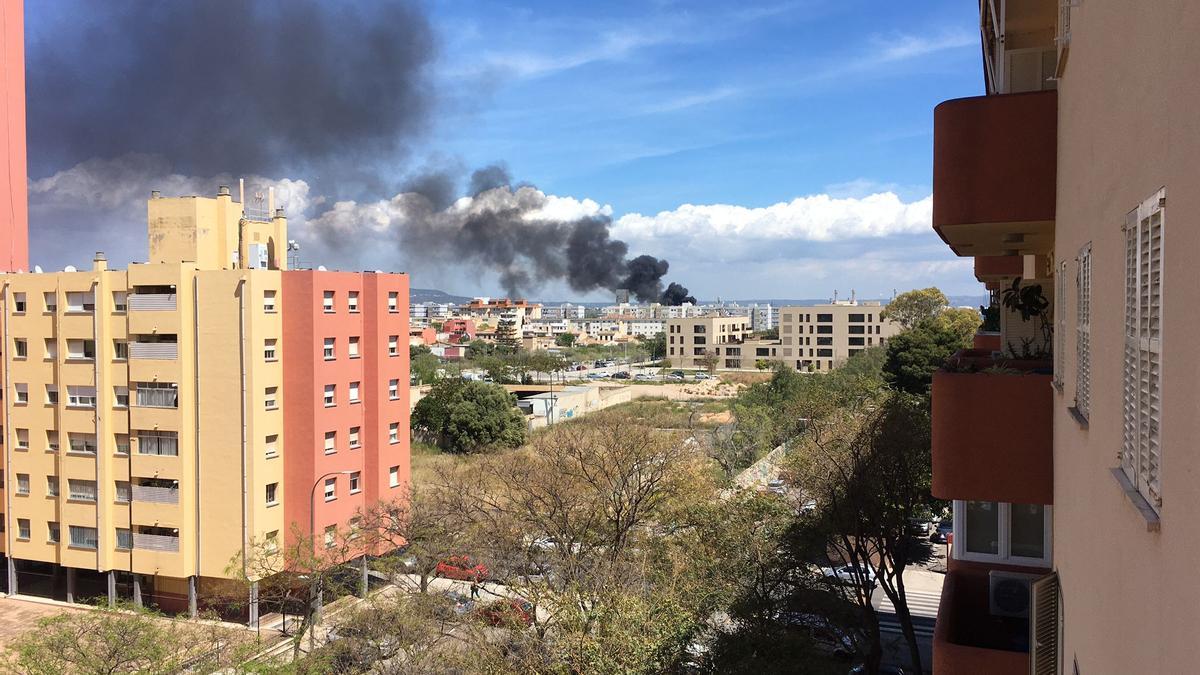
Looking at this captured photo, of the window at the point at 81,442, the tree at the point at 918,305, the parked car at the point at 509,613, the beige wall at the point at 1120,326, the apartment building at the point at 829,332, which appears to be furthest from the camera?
the apartment building at the point at 829,332

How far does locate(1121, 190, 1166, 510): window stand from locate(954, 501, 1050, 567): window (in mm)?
6004

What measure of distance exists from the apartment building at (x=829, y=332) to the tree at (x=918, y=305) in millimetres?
A: 9715

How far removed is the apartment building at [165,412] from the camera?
1047 inches

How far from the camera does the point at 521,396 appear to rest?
3081 inches

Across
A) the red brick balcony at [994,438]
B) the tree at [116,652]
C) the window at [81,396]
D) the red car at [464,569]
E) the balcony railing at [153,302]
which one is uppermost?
the balcony railing at [153,302]

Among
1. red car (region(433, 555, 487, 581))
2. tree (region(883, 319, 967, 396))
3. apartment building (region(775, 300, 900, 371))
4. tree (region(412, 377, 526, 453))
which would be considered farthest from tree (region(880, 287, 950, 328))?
red car (region(433, 555, 487, 581))

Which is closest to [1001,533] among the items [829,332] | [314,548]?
[314,548]

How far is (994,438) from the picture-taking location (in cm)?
659

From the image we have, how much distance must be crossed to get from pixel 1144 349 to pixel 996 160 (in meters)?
3.69

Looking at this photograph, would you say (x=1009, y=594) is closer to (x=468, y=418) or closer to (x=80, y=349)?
(x=80, y=349)

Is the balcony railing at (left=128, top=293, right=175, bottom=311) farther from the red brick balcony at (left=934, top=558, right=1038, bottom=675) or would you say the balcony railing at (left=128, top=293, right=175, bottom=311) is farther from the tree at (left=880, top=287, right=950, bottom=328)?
the tree at (left=880, top=287, right=950, bottom=328)

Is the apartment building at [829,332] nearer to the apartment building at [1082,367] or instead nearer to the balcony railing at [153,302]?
the balcony railing at [153,302]

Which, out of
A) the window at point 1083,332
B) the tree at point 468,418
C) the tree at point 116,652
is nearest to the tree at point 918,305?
the tree at point 468,418

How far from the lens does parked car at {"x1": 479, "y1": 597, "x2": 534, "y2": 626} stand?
17922 millimetres
